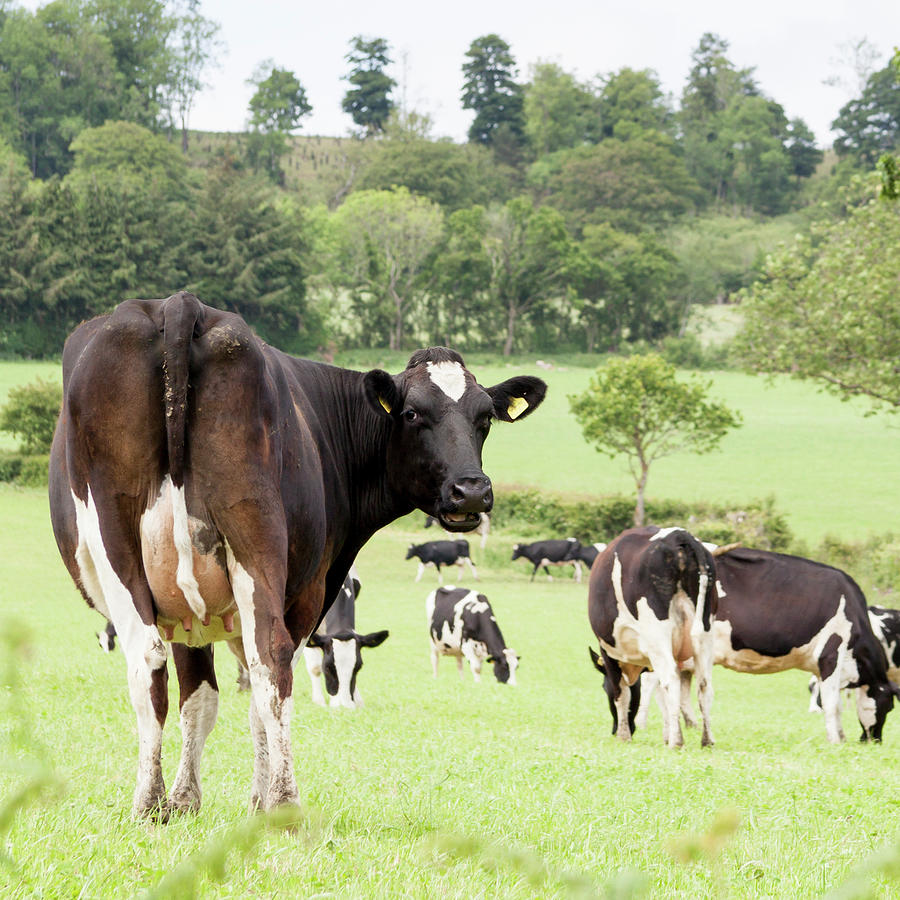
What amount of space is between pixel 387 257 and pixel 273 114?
5003cm

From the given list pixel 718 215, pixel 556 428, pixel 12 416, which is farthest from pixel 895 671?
pixel 718 215

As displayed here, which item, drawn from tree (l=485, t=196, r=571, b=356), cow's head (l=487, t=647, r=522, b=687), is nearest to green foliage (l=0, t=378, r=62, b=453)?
cow's head (l=487, t=647, r=522, b=687)

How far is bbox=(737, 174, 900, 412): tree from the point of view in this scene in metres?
27.9

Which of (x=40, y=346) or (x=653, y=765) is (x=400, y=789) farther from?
(x=40, y=346)

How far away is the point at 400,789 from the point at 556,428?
57.8 m

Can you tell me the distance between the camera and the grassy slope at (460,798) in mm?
2963

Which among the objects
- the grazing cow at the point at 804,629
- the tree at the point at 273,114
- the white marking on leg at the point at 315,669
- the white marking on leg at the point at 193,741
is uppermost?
the tree at the point at 273,114

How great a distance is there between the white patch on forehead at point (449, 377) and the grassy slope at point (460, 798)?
185 cm

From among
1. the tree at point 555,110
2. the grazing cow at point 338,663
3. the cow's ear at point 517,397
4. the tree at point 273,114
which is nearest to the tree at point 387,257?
the tree at point 273,114

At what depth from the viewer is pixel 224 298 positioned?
7712 centimetres

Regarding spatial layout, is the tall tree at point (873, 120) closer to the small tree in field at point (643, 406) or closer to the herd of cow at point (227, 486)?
the small tree in field at point (643, 406)

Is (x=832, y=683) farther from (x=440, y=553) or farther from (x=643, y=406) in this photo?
(x=643, y=406)

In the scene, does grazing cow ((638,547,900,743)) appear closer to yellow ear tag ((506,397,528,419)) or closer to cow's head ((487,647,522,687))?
cow's head ((487,647,522,687))

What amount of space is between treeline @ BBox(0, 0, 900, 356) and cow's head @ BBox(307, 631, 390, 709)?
63.2 metres
